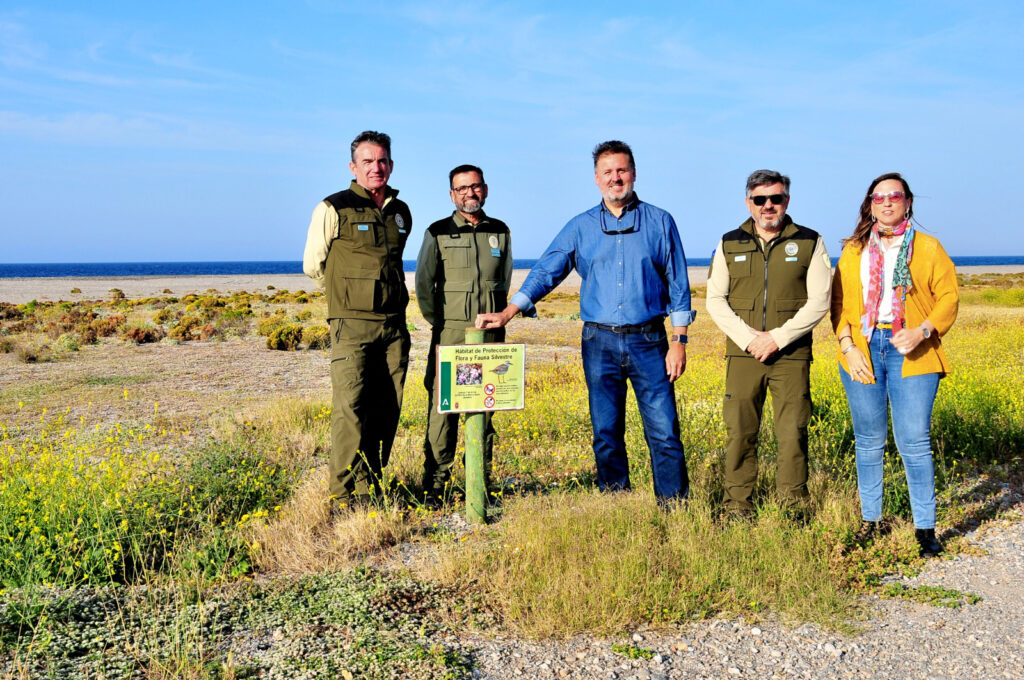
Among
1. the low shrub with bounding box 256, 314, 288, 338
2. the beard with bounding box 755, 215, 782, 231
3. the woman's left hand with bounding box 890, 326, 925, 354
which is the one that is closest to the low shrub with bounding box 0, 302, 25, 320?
the low shrub with bounding box 256, 314, 288, 338

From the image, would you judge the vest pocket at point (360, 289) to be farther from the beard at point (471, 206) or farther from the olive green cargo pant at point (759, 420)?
the olive green cargo pant at point (759, 420)

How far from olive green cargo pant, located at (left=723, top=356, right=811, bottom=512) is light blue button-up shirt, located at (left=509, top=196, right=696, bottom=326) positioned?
52 cm

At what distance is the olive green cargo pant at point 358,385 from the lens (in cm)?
486

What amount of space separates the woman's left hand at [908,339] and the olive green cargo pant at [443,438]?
8.10 feet

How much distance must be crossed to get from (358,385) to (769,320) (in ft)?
8.75

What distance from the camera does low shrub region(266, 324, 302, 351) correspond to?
53.8 feet

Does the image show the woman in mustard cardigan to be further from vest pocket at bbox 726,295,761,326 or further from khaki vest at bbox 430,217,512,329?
khaki vest at bbox 430,217,512,329

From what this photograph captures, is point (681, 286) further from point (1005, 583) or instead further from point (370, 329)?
point (1005, 583)

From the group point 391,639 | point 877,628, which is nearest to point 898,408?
point 877,628

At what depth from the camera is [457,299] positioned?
16.8 ft

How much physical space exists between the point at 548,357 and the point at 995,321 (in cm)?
1087

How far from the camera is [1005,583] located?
4.09 meters

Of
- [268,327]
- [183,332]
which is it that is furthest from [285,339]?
[183,332]

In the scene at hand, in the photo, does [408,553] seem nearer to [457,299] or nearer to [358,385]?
[358,385]
